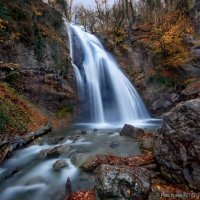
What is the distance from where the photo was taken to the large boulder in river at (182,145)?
6.64 metres

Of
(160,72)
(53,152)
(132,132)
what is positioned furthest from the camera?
(160,72)

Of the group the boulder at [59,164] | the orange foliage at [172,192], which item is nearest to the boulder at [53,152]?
the boulder at [59,164]

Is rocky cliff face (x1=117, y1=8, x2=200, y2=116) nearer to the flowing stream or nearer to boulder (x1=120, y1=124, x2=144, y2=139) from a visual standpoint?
boulder (x1=120, y1=124, x2=144, y2=139)

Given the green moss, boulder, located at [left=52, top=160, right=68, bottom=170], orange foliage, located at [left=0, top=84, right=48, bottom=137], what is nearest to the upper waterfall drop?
the green moss

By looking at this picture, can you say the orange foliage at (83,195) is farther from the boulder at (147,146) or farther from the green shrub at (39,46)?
the green shrub at (39,46)

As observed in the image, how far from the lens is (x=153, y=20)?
101 feet

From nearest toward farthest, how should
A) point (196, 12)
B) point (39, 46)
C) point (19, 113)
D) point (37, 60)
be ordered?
1. point (19, 113)
2. point (37, 60)
3. point (39, 46)
4. point (196, 12)

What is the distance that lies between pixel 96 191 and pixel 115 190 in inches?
22.6

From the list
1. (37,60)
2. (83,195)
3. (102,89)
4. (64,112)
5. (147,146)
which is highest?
(37,60)

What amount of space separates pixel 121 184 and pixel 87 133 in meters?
7.54

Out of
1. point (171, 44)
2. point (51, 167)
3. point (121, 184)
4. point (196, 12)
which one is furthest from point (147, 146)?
point (196, 12)

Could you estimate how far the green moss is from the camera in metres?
17.8

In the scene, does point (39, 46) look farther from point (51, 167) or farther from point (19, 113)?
point (51, 167)

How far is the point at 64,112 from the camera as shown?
18.3m
